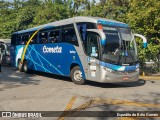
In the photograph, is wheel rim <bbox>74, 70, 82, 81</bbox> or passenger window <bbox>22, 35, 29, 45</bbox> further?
passenger window <bbox>22, 35, 29, 45</bbox>

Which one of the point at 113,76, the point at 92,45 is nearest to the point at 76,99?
the point at 113,76

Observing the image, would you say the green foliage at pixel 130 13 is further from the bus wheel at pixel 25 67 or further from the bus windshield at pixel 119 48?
the bus wheel at pixel 25 67

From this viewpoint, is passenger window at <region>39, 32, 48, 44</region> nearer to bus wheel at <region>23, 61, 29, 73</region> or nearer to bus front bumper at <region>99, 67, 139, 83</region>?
bus wheel at <region>23, 61, 29, 73</region>

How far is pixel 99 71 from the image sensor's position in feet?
42.7

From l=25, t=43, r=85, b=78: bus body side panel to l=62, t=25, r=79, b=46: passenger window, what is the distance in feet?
0.84

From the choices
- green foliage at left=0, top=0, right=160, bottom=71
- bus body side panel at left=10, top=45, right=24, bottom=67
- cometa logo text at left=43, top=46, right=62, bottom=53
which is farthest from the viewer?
bus body side panel at left=10, top=45, right=24, bottom=67

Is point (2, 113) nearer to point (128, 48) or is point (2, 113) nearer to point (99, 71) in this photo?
point (99, 71)

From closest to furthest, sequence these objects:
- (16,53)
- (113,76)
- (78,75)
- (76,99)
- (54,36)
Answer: (76,99) → (113,76) → (78,75) → (54,36) → (16,53)

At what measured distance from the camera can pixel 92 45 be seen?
43.8 feet

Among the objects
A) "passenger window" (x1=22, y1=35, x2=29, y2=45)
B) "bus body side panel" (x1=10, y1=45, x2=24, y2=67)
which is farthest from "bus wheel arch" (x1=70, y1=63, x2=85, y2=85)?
"bus body side panel" (x1=10, y1=45, x2=24, y2=67)

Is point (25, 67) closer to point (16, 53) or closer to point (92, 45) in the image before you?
point (16, 53)

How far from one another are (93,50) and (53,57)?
3908 mm

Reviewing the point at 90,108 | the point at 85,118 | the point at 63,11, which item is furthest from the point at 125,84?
the point at 63,11

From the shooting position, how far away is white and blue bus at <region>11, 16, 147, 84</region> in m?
12.9
